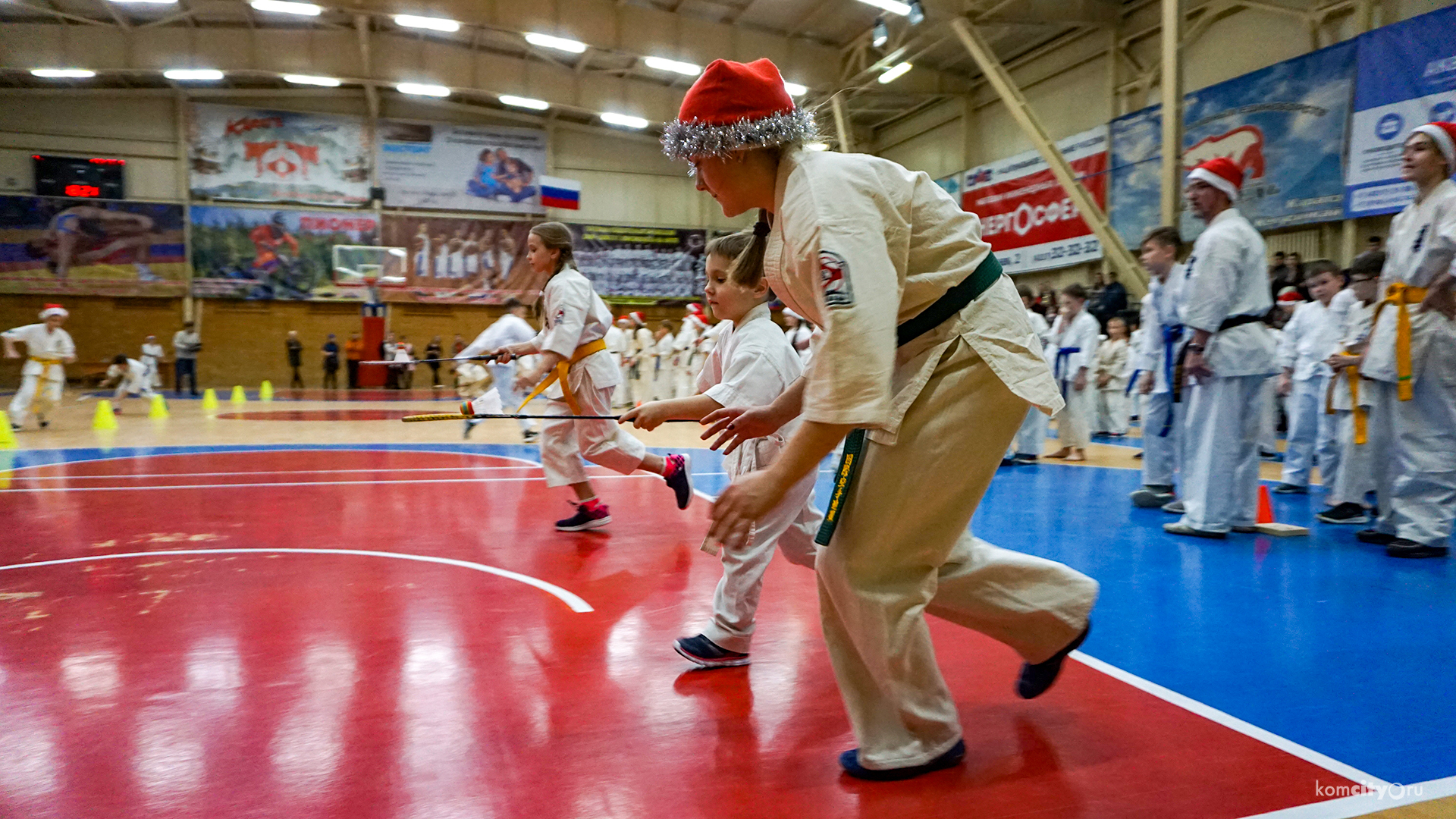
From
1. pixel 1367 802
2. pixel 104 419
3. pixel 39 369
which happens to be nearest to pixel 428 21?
pixel 39 369

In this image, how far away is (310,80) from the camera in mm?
21312

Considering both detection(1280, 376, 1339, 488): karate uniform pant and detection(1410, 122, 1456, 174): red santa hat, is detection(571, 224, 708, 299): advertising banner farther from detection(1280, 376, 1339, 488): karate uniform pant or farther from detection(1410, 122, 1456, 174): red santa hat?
detection(1410, 122, 1456, 174): red santa hat

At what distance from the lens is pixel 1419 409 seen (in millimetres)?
4680

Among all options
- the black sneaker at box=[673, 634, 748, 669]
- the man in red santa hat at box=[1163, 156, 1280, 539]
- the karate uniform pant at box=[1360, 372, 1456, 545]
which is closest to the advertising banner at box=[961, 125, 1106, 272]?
the man in red santa hat at box=[1163, 156, 1280, 539]

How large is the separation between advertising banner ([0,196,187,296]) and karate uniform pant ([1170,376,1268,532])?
25969 mm

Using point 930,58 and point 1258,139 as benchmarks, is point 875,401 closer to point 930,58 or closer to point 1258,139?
point 1258,139

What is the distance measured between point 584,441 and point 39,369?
35.4ft

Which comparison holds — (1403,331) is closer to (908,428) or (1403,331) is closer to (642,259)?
(908,428)

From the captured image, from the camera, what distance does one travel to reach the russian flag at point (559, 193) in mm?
21969

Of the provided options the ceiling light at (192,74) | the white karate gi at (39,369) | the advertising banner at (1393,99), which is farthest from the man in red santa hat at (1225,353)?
the ceiling light at (192,74)

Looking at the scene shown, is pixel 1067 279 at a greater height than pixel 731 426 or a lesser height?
greater

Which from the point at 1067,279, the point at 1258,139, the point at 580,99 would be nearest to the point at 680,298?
the point at 580,99

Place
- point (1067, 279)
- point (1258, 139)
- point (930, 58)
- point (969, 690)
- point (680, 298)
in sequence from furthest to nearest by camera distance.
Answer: point (680, 298) → point (930, 58) → point (1067, 279) → point (1258, 139) → point (969, 690)

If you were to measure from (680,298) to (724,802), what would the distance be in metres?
25.6
